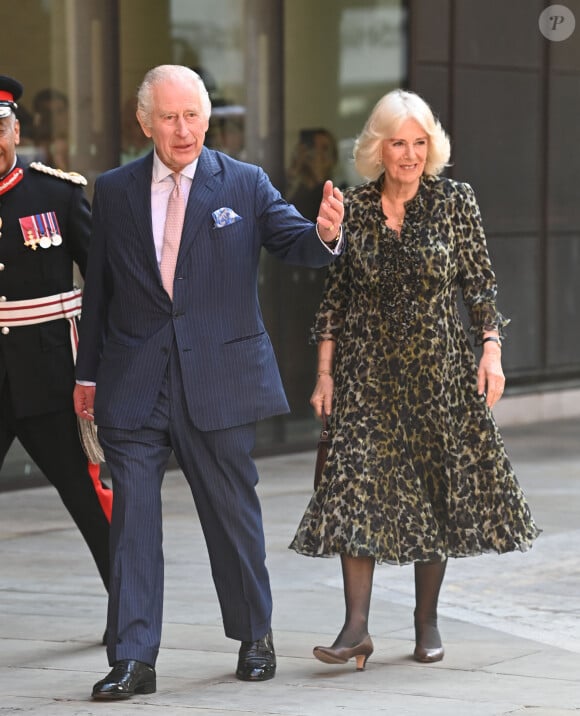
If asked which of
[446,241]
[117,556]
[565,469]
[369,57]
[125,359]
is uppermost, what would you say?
[369,57]

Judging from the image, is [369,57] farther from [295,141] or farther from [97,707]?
[97,707]

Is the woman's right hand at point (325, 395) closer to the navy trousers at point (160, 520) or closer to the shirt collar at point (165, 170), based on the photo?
the navy trousers at point (160, 520)

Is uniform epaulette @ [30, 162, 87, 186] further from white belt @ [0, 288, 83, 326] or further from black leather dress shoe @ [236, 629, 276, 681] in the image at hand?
black leather dress shoe @ [236, 629, 276, 681]

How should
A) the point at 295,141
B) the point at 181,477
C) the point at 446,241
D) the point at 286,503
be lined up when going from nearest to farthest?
the point at 446,241 → the point at 286,503 → the point at 181,477 → the point at 295,141

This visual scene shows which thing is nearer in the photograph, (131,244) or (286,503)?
(131,244)

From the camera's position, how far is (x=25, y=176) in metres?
6.00

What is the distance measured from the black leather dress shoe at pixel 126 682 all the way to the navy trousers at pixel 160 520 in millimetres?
27

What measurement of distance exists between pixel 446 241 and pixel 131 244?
3.40 ft

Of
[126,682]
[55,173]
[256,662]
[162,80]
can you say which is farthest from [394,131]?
[126,682]

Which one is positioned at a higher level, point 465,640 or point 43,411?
point 43,411

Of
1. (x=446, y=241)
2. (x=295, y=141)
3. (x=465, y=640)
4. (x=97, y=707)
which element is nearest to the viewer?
(x=97, y=707)

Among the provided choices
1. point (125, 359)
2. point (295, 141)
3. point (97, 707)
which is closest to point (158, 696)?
point (97, 707)

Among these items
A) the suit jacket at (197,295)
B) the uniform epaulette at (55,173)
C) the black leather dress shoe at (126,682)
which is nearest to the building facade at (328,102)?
the uniform epaulette at (55,173)

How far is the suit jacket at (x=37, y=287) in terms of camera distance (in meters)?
5.89
